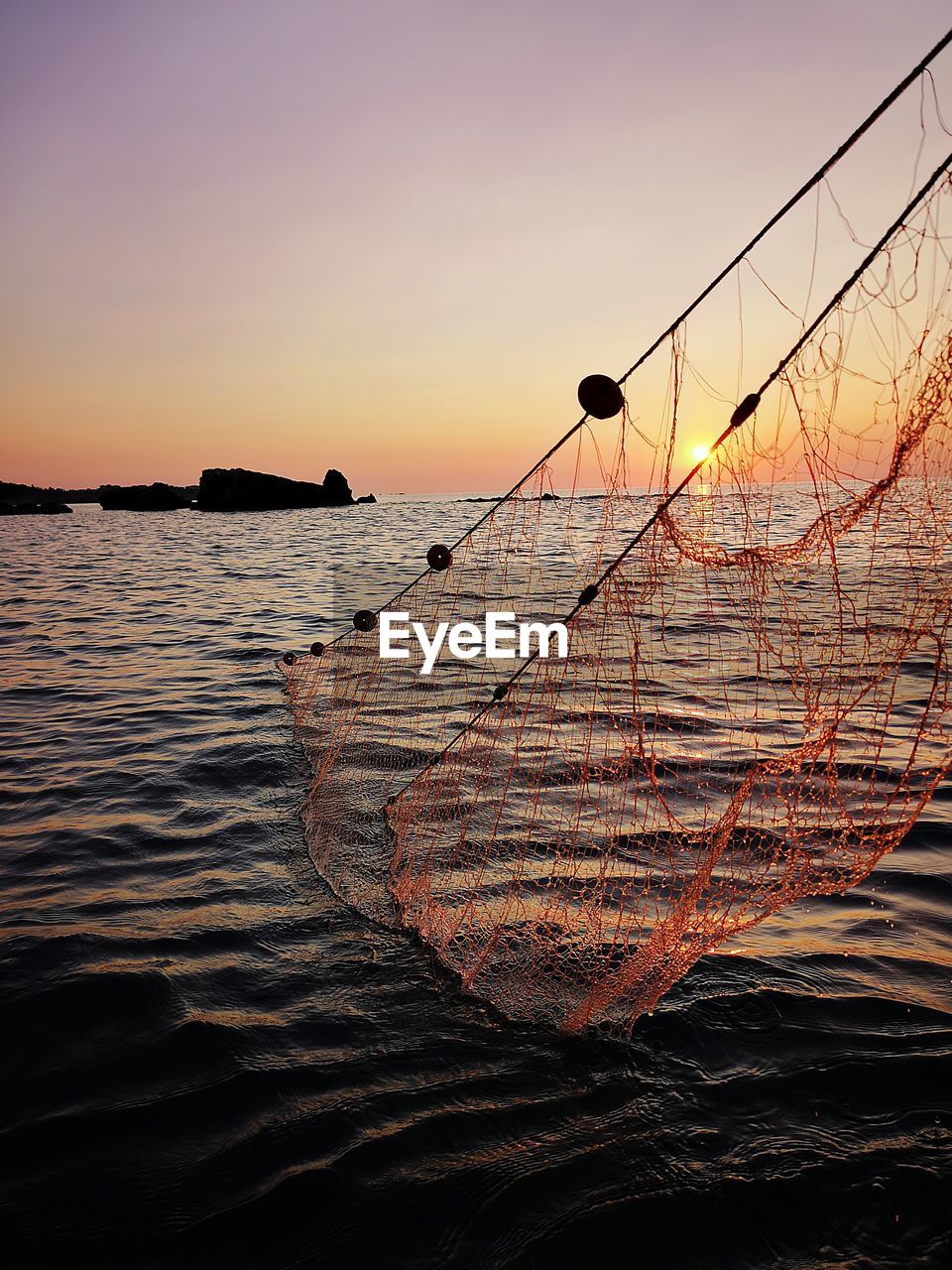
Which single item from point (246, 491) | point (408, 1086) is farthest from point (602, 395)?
point (246, 491)

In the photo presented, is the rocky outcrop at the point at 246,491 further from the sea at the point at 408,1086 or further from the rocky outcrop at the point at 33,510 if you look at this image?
the sea at the point at 408,1086

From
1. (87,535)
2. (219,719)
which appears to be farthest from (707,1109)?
(87,535)

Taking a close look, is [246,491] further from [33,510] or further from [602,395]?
[602,395]

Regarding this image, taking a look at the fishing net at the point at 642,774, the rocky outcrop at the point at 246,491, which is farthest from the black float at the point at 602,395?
the rocky outcrop at the point at 246,491

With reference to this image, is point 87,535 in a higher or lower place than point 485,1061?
higher

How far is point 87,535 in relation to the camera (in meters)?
54.2

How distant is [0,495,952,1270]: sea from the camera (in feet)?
9.01

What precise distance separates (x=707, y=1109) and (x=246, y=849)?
12.7ft

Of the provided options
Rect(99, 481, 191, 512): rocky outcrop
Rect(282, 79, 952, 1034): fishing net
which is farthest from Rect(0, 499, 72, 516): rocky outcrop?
Rect(282, 79, 952, 1034): fishing net

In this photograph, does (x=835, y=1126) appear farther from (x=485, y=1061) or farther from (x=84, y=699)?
(x=84, y=699)

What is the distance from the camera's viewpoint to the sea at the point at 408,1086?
2.75 meters

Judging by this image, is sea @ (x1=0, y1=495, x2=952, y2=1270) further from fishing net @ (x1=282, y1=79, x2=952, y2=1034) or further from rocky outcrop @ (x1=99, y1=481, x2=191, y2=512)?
rocky outcrop @ (x1=99, y1=481, x2=191, y2=512)

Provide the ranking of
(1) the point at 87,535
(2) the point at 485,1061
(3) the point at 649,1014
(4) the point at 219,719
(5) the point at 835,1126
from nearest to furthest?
(5) the point at 835,1126 < (2) the point at 485,1061 < (3) the point at 649,1014 < (4) the point at 219,719 < (1) the point at 87,535

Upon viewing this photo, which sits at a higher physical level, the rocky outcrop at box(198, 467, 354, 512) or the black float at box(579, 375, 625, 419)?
the rocky outcrop at box(198, 467, 354, 512)
